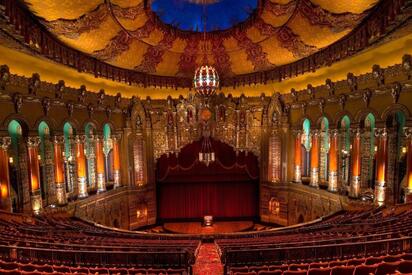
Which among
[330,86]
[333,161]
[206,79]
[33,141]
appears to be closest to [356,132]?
[333,161]

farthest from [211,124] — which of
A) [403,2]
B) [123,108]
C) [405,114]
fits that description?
[403,2]

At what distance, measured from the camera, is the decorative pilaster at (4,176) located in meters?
10.1

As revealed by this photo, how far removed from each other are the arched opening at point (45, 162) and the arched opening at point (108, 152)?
3838mm

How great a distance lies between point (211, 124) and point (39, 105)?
32.7 ft

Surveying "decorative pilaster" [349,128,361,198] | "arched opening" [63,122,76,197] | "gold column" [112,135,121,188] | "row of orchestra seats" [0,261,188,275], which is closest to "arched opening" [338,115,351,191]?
"decorative pilaster" [349,128,361,198]

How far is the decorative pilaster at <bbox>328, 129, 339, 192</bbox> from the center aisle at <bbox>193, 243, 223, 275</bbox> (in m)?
8.83

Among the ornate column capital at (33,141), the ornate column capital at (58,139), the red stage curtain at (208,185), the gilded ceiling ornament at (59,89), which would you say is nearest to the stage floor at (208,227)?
the red stage curtain at (208,185)

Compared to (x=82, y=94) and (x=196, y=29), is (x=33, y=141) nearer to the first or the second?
(x=82, y=94)

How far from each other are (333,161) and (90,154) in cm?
1291

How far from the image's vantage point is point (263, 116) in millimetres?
17891

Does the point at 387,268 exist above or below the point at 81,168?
above

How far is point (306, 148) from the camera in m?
16.5

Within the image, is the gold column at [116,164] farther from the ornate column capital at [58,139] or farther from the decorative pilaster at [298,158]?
the decorative pilaster at [298,158]

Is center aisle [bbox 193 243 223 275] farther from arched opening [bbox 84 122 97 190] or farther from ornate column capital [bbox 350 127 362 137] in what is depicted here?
arched opening [bbox 84 122 97 190]
